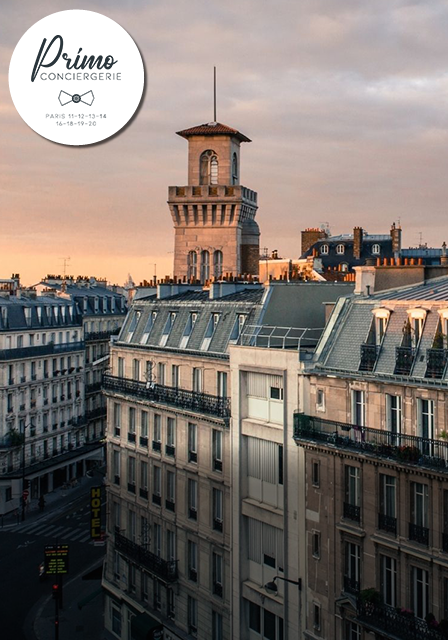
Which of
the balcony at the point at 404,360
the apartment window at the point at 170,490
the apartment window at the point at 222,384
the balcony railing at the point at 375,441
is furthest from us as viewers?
the apartment window at the point at 170,490

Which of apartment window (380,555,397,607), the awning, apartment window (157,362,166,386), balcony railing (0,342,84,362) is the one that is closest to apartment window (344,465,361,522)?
apartment window (380,555,397,607)

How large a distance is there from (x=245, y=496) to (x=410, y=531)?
1043cm

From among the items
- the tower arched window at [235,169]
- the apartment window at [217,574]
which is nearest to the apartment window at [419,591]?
the apartment window at [217,574]

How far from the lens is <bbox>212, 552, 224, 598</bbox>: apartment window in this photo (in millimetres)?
40000

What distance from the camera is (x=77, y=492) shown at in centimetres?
8350

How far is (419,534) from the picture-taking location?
29.0 m

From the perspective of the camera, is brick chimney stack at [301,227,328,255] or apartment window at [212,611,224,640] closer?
apartment window at [212,611,224,640]

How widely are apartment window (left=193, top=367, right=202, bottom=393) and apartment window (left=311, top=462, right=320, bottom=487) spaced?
1002 cm

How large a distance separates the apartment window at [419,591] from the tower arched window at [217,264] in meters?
35.0

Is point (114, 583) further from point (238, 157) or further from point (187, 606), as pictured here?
point (238, 157)

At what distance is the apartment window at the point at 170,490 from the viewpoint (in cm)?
4394

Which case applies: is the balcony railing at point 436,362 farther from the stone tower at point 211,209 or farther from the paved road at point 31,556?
the paved road at point 31,556

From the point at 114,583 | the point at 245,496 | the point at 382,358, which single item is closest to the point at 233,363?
the point at 245,496

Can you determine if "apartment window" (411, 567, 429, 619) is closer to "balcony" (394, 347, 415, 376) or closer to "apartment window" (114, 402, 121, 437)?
"balcony" (394, 347, 415, 376)
